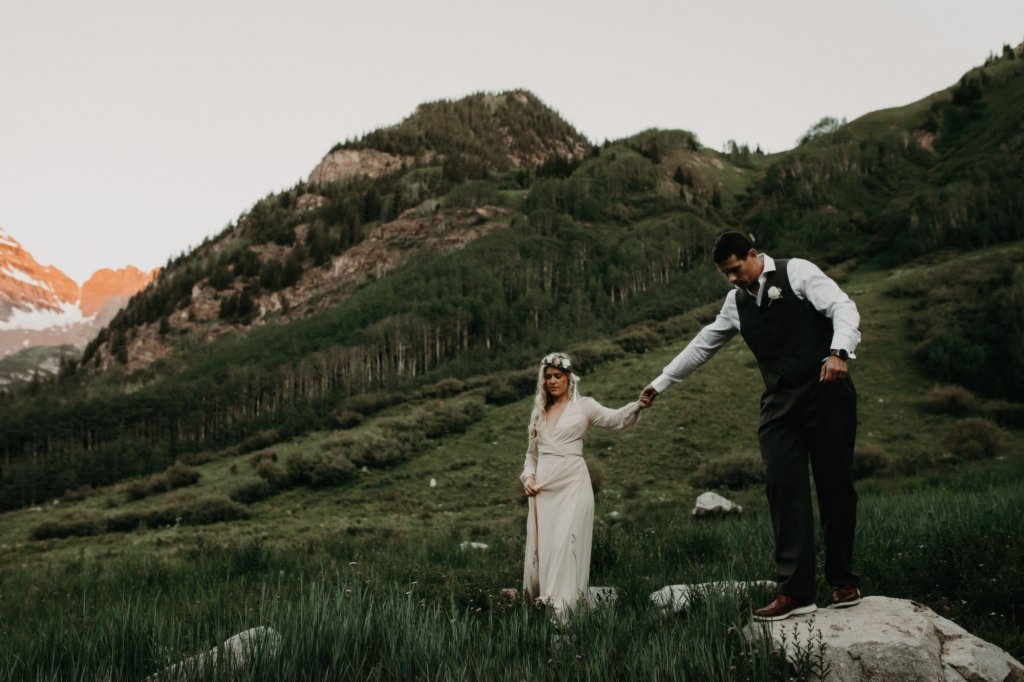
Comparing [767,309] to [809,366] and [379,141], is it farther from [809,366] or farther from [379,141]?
[379,141]

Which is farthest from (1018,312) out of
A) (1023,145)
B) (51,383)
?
(51,383)

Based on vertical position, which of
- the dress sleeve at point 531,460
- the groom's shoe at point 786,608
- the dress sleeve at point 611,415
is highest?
the dress sleeve at point 611,415

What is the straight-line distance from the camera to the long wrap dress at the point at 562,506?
5555 millimetres

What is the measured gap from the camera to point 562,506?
586cm

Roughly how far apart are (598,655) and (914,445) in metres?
24.9

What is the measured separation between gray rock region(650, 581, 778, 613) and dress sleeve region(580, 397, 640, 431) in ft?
5.41

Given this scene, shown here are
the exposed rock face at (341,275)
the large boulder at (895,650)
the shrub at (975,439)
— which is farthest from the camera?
the exposed rock face at (341,275)

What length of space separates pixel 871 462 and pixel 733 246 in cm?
2038

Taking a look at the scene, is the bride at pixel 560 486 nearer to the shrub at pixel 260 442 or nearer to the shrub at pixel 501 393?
→ the shrub at pixel 501 393

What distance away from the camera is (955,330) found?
32.1m

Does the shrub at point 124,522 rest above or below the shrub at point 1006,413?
below

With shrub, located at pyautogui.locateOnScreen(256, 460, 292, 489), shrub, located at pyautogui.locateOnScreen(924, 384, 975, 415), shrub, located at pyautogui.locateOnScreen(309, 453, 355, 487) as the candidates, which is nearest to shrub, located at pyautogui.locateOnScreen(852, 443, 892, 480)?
shrub, located at pyautogui.locateOnScreen(924, 384, 975, 415)

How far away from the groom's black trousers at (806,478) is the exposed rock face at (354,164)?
181 metres

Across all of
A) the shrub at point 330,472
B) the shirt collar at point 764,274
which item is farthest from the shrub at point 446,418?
the shirt collar at point 764,274
